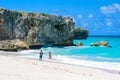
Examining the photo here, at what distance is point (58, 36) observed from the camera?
6781 centimetres

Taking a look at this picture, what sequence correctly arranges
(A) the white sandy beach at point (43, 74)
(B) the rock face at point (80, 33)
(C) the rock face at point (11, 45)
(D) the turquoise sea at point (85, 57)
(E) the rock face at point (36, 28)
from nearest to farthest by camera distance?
(A) the white sandy beach at point (43, 74), (D) the turquoise sea at point (85, 57), (C) the rock face at point (11, 45), (E) the rock face at point (36, 28), (B) the rock face at point (80, 33)

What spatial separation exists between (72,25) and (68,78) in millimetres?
53567

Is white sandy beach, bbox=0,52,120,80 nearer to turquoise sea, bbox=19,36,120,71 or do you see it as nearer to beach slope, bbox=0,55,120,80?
beach slope, bbox=0,55,120,80

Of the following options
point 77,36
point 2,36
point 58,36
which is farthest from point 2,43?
point 77,36

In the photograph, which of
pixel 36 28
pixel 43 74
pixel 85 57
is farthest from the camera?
pixel 36 28

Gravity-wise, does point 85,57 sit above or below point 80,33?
below

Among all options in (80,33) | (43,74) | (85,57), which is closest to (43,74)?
(43,74)

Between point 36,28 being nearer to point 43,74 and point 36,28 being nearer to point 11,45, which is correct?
point 11,45

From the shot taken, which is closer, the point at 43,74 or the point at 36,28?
the point at 43,74

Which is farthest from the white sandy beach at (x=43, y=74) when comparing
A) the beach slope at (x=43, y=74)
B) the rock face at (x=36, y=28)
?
the rock face at (x=36, y=28)

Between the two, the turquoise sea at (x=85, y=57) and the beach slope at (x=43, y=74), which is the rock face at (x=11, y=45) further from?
the beach slope at (x=43, y=74)

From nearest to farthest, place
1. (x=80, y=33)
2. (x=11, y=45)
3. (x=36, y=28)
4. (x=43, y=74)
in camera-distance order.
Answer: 1. (x=43, y=74)
2. (x=11, y=45)
3. (x=36, y=28)
4. (x=80, y=33)

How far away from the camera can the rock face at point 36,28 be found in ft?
190

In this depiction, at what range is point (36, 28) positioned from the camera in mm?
62469
